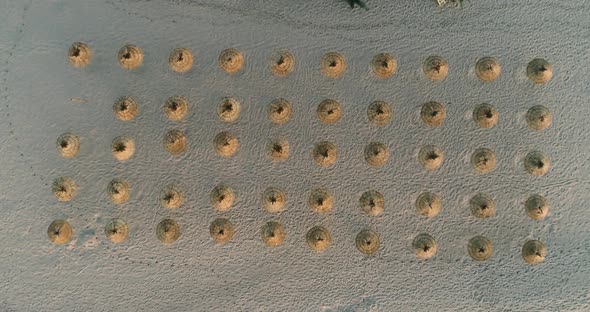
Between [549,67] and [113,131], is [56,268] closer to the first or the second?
[113,131]

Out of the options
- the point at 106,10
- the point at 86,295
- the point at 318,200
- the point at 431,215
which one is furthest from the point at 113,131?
the point at 431,215

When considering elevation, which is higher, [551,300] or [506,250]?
[506,250]

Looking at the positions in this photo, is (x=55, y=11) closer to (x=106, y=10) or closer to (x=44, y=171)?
(x=106, y=10)

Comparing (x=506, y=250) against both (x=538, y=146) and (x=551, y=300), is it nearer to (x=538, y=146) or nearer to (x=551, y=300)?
(x=551, y=300)

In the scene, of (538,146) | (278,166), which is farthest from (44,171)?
(538,146)

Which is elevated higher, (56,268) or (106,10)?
(106,10)

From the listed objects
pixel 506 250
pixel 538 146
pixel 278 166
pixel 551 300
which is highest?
pixel 538 146

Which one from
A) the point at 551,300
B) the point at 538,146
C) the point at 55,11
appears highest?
the point at 55,11

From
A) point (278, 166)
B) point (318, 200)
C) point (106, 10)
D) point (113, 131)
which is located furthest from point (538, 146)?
point (106, 10)
